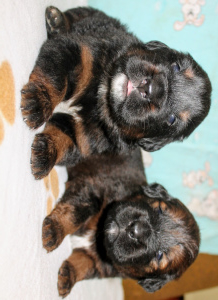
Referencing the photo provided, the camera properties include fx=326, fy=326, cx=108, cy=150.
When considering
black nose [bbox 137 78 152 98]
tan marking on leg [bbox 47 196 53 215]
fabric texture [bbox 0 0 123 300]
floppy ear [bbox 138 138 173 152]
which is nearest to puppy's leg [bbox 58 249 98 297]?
fabric texture [bbox 0 0 123 300]

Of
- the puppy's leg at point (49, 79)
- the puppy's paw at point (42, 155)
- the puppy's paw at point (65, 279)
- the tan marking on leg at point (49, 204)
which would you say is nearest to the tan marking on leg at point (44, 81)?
the puppy's leg at point (49, 79)

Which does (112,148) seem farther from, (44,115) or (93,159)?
(44,115)

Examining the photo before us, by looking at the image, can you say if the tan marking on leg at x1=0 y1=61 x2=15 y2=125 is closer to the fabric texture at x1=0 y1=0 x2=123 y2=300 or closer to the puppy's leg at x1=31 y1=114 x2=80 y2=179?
the fabric texture at x1=0 y1=0 x2=123 y2=300

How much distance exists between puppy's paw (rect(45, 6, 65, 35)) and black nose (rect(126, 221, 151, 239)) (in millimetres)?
1714

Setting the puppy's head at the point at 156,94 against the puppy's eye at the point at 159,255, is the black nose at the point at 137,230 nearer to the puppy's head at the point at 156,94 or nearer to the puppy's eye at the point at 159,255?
the puppy's eye at the point at 159,255

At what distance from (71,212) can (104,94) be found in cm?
103

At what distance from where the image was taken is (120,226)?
8.36ft

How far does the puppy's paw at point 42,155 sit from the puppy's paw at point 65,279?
993 mm

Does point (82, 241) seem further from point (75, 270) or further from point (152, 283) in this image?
point (152, 283)

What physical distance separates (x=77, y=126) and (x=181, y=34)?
198 centimetres

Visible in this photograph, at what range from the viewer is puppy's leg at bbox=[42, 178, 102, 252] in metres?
2.42

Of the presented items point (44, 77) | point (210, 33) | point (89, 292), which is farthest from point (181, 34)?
point (89, 292)

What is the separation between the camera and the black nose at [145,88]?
2164 millimetres

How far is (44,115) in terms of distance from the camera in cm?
209
